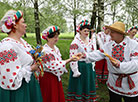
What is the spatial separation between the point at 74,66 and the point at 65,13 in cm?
501

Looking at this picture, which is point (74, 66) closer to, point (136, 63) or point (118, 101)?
point (118, 101)

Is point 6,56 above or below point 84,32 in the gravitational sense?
below

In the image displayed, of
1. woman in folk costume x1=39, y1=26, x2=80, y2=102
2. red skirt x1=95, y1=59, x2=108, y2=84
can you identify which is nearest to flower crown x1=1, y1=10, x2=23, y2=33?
woman in folk costume x1=39, y1=26, x2=80, y2=102

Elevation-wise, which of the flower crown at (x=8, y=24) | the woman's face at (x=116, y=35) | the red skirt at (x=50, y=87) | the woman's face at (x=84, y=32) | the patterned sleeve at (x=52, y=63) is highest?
the flower crown at (x=8, y=24)

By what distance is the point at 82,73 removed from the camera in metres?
3.43

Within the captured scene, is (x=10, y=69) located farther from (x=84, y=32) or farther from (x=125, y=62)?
(x=84, y=32)

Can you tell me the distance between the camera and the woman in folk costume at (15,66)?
65.4 inches

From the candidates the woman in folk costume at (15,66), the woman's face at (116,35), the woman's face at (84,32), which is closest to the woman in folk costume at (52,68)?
the woman in folk costume at (15,66)

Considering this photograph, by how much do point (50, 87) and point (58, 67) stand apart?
1.62 feet

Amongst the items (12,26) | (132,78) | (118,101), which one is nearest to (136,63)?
(132,78)

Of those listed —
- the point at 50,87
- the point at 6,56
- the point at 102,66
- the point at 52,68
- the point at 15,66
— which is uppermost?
the point at 6,56

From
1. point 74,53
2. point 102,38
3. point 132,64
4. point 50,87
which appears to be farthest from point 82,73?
point 102,38

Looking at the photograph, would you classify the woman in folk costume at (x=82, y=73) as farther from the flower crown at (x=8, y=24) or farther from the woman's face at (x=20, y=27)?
the flower crown at (x=8, y=24)

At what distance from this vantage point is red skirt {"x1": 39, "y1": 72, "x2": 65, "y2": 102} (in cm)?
266
